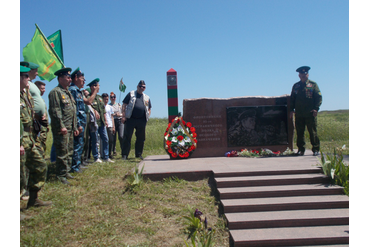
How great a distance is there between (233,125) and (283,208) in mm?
3331

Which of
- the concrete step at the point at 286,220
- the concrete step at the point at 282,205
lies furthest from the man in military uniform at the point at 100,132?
the concrete step at the point at 286,220

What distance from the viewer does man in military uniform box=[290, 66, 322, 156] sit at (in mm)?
5969

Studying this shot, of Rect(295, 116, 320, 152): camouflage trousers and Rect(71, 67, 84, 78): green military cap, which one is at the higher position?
Rect(71, 67, 84, 78): green military cap

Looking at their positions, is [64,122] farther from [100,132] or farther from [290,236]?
[290,236]

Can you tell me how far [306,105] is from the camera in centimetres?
602

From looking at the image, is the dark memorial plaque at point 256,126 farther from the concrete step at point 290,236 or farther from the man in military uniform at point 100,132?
the concrete step at point 290,236

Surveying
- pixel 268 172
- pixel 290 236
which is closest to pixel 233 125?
pixel 268 172

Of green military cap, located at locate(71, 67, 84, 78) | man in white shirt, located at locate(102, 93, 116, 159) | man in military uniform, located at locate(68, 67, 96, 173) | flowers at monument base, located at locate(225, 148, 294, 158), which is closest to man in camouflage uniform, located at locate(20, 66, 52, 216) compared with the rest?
man in military uniform, located at locate(68, 67, 96, 173)

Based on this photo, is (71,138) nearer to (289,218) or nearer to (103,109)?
(103,109)

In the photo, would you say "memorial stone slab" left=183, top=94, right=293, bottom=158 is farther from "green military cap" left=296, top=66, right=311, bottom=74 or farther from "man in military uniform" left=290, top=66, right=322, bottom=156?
"green military cap" left=296, top=66, right=311, bottom=74

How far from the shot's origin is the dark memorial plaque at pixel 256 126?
6.72 m

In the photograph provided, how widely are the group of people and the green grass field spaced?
0.30 m

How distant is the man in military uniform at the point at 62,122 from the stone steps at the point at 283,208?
2.65 m

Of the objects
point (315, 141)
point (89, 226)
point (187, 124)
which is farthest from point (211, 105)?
point (89, 226)
